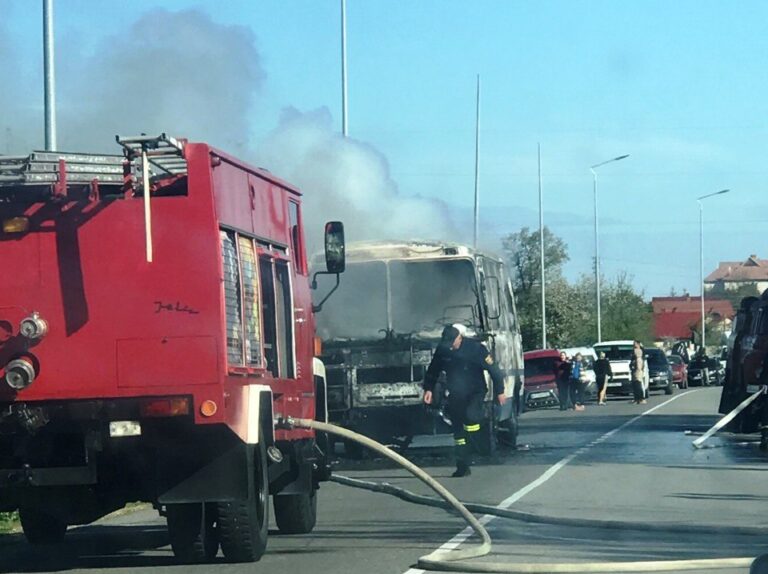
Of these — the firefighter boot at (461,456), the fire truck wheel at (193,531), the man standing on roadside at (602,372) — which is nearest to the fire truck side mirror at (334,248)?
the fire truck wheel at (193,531)

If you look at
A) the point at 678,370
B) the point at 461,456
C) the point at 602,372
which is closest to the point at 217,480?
the point at 461,456

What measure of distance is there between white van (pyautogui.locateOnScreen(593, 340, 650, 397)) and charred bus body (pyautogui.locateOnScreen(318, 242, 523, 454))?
30.8 m

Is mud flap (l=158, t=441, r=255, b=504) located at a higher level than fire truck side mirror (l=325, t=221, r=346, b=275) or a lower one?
lower

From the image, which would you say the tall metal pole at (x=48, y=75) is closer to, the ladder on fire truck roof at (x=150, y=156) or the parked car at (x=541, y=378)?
the ladder on fire truck roof at (x=150, y=156)

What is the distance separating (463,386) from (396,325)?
3474mm

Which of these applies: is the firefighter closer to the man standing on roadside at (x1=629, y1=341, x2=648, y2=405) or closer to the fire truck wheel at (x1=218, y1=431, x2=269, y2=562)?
the fire truck wheel at (x1=218, y1=431, x2=269, y2=562)

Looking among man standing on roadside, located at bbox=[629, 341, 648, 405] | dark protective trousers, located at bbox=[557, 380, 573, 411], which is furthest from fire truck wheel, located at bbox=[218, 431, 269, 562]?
dark protective trousers, located at bbox=[557, 380, 573, 411]

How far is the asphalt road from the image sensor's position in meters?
11.0

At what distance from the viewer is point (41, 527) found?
1209 centimetres

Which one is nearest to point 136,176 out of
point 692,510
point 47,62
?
point 692,510

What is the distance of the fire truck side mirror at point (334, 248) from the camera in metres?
13.6

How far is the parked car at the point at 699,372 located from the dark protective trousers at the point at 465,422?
188 ft

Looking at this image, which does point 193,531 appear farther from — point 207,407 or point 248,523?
point 207,407

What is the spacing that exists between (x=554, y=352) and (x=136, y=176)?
3724 centimetres
